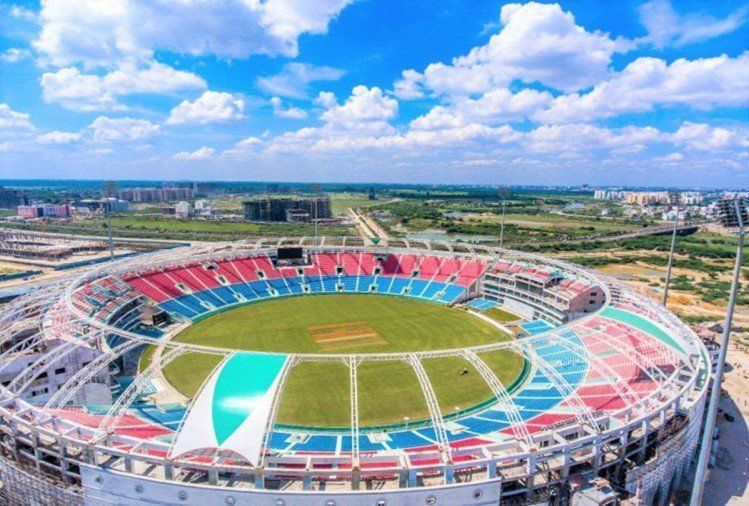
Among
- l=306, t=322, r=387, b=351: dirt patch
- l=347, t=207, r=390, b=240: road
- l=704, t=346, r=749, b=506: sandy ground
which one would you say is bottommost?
l=704, t=346, r=749, b=506: sandy ground

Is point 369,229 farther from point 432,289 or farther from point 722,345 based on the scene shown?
point 722,345

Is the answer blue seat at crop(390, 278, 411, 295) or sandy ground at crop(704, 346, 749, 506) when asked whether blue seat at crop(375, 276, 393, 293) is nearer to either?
blue seat at crop(390, 278, 411, 295)

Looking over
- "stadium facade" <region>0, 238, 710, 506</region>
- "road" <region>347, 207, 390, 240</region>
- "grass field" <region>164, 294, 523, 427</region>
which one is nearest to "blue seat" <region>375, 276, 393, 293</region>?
"grass field" <region>164, 294, 523, 427</region>

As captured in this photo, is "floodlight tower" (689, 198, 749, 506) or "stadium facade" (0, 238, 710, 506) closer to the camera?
"floodlight tower" (689, 198, 749, 506)

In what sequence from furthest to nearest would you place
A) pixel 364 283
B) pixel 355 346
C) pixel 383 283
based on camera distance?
pixel 364 283, pixel 383 283, pixel 355 346

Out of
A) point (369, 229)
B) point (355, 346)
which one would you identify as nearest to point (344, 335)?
point (355, 346)

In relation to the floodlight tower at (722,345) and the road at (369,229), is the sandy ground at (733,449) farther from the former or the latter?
the road at (369,229)

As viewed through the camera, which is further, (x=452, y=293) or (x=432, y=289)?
(x=432, y=289)

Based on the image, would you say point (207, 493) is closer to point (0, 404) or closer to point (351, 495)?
point (351, 495)
